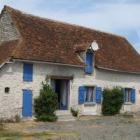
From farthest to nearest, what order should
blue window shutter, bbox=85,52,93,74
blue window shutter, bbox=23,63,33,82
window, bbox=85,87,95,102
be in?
1. window, bbox=85,87,95,102
2. blue window shutter, bbox=85,52,93,74
3. blue window shutter, bbox=23,63,33,82

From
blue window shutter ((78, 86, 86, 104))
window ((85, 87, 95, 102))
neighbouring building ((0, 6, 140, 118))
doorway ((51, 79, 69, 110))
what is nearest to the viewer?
neighbouring building ((0, 6, 140, 118))

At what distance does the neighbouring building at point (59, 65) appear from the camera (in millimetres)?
26347

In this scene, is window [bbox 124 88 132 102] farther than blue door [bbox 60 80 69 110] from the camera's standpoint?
Yes

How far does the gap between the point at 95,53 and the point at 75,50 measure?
249cm

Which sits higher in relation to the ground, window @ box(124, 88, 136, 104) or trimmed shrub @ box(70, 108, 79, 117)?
window @ box(124, 88, 136, 104)

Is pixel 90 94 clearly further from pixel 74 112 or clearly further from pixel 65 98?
pixel 74 112

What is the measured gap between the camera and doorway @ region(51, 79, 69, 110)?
3002 centimetres

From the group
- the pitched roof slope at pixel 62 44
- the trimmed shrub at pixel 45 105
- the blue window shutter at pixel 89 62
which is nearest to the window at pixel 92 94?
the blue window shutter at pixel 89 62

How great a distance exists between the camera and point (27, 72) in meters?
26.9

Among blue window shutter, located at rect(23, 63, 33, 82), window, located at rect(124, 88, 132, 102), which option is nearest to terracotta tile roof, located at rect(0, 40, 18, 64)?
blue window shutter, located at rect(23, 63, 33, 82)

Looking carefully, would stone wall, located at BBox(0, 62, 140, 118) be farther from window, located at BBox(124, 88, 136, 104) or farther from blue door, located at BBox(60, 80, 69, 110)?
window, located at BBox(124, 88, 136, 104)

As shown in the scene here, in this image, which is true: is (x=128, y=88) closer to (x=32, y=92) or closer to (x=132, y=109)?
(x=132, y=109)

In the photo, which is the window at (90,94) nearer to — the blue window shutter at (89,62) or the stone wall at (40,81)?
the stone wall at (40,81)

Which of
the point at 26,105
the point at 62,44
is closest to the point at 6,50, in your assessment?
the point at 26,105
